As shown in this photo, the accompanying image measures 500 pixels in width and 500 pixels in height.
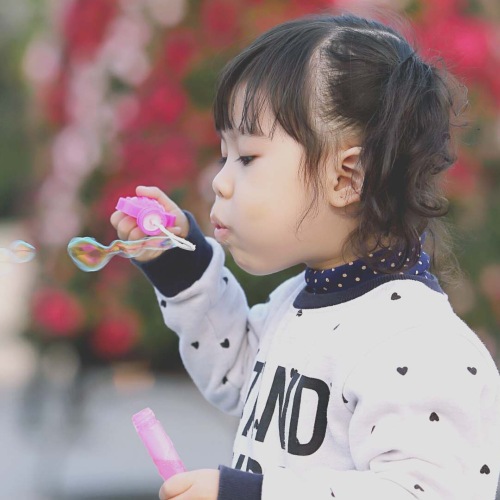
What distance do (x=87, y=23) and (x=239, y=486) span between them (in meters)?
3.07

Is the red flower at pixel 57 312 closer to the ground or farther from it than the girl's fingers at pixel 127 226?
closer to the ground

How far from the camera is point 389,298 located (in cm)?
158

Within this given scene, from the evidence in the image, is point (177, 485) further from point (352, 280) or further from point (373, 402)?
point (352, 280)

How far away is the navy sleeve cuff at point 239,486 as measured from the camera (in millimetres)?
1440

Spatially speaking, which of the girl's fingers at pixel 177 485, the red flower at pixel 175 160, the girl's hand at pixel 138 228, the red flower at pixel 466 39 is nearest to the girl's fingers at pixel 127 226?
the girl's hand at pixel 138 228

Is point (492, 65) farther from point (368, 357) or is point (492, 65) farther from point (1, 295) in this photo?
point (1, 295)

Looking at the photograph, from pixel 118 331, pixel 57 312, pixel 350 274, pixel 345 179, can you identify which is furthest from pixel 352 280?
pixel 57 312

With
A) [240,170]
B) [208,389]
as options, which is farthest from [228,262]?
[240,170]

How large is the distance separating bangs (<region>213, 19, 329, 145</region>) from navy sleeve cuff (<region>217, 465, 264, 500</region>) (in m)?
0.51

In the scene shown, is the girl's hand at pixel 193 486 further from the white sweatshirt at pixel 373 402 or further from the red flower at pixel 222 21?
the red flower at pixel 222 21

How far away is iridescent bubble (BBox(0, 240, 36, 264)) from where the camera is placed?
5.94 ft

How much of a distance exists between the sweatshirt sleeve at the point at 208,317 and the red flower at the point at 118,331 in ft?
7.46

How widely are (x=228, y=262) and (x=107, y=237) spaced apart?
71 cm

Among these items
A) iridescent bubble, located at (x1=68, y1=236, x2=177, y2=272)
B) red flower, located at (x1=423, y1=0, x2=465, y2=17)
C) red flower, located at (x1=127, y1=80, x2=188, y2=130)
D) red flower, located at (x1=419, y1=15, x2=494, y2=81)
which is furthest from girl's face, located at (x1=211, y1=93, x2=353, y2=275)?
red flower, located at (x1=127, y1=80, x2=188, y2=130)
